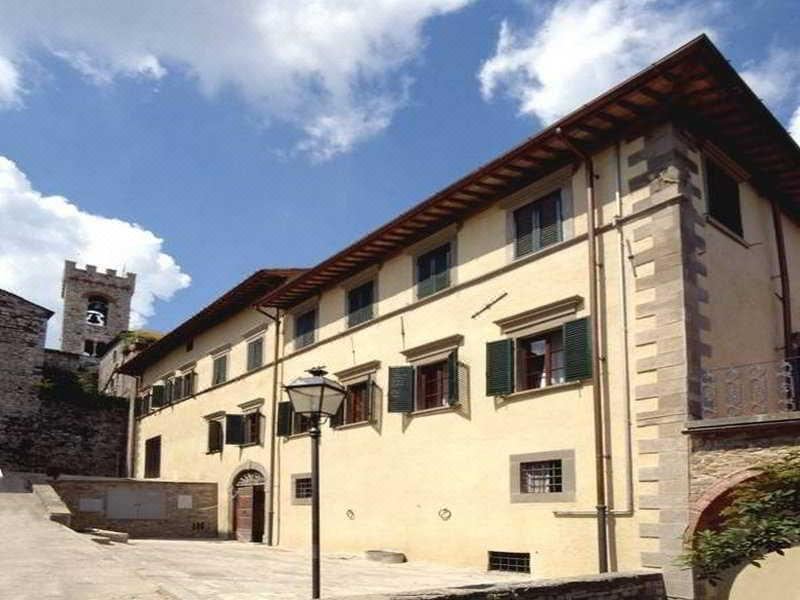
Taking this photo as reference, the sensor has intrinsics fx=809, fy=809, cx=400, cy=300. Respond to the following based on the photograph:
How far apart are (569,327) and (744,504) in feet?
22.2

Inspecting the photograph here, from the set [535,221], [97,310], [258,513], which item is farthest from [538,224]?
[97,310]

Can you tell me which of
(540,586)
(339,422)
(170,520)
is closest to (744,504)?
(540,586)

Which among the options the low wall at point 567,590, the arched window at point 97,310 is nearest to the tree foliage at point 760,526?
the low wall at point 567,590

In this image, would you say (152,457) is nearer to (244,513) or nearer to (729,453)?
(244,513)

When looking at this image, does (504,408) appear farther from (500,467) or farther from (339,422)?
(339,422)

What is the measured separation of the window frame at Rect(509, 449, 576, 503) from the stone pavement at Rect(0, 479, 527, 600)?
1334mm

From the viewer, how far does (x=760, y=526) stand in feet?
20.6

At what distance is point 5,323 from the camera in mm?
35188

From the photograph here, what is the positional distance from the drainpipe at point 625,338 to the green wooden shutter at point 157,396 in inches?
890

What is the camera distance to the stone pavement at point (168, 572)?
9.48 metres

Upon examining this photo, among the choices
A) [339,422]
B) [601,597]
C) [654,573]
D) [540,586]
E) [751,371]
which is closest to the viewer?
[540,586]

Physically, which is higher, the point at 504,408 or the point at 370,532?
the point at 504,408

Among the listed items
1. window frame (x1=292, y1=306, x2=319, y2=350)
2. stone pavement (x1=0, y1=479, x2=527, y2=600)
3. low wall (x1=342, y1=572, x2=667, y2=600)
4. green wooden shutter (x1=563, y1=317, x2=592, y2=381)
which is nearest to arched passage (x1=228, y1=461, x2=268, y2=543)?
stone pavement (x1=0, y1=479, x2=527, y2=600)

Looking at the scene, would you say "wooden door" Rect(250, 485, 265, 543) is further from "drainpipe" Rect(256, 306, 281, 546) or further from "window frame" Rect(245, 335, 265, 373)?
"window frame" Rect(245, 335, 265, 373)
